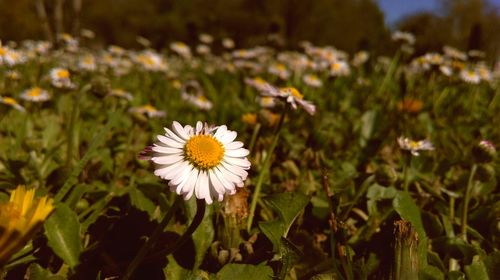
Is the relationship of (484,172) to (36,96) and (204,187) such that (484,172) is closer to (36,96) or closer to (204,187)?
(204,187)

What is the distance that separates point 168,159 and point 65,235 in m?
0.41

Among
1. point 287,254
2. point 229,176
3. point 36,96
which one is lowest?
point 287,254

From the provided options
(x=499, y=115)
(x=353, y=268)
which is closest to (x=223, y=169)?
(x=353, y=268)

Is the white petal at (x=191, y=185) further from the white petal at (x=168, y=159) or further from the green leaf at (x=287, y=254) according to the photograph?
the green leaf at (x=287, y=254)


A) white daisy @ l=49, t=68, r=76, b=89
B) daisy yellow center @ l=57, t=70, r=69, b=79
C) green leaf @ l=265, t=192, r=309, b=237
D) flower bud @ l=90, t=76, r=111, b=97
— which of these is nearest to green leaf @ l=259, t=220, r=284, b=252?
green leaf @ l=265, t=192, r=309, b=237

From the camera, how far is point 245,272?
103 centimetres

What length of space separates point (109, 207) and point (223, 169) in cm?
55

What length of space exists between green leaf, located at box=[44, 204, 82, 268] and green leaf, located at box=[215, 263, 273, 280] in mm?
369

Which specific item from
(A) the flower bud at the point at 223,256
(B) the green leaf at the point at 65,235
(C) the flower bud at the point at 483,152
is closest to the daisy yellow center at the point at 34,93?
(B) the green leaf at the point at 65,235

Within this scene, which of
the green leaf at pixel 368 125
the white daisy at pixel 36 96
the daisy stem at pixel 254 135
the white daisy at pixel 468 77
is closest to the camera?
the daisy stem at pixel 254 135

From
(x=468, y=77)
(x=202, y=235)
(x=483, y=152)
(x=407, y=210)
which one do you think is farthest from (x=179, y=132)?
(x=468, y=77)

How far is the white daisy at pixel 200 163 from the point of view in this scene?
0.86 metres

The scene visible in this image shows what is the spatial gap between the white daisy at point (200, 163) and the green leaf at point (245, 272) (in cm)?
20

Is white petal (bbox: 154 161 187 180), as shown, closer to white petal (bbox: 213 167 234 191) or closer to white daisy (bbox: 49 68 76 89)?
white petal (bbox: 213 167 234 191)
